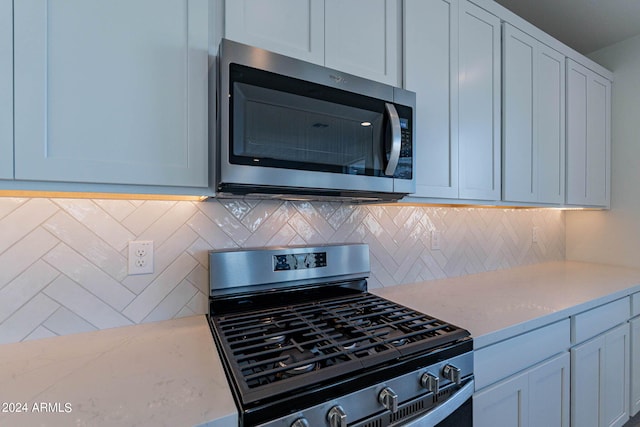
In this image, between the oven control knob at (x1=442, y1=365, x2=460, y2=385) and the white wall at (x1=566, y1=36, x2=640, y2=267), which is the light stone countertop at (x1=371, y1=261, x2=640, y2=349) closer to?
Answer: the oven control knob at (x1=442, y1=365, x2=460, y2=385)

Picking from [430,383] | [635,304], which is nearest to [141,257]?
[430,383]

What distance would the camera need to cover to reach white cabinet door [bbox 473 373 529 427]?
1015 mm

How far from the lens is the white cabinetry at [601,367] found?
1.38 meters

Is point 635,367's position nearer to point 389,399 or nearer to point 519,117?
point 519,117

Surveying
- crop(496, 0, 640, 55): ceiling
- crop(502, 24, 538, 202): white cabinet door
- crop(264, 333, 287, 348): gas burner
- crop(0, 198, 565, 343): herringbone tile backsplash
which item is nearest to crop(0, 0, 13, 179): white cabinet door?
crop(0, 198, 565, 343): herringbone tile backsplash

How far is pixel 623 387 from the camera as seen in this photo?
67.9 inches

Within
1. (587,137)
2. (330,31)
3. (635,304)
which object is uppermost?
(330,31)

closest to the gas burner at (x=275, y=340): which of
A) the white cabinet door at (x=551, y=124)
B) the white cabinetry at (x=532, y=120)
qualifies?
the white cabinetry at (x=532, y=120)

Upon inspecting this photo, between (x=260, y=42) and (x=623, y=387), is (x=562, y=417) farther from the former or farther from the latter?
(x=260, y=42)

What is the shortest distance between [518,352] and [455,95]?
44.7 inches

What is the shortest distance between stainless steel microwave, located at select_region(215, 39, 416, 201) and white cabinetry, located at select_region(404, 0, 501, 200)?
0.20m

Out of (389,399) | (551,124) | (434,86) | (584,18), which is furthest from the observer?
(584,18)

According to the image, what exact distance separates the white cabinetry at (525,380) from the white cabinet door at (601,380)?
0.32 feet

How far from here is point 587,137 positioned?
2170mm
